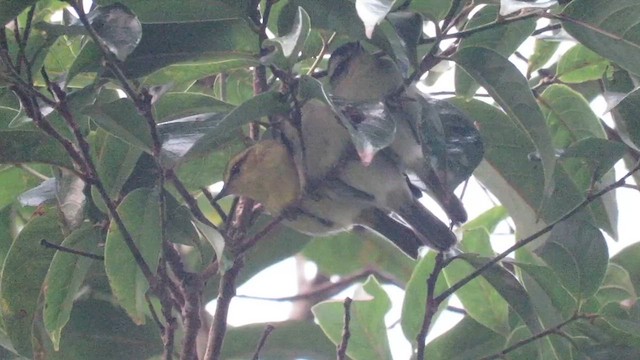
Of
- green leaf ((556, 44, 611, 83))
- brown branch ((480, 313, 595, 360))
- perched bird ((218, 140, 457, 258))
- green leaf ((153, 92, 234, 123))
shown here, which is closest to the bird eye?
Result: perched bird ((218, 140, 457, 258))

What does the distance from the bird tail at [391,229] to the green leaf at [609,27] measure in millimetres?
484

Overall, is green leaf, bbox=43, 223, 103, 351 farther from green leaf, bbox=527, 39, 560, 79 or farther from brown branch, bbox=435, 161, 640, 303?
green leaf, bbox=527, 39, 560, 79

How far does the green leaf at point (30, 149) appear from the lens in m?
1.07

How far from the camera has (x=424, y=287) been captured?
4.47 ft

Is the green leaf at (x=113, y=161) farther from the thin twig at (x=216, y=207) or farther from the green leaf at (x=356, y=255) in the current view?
the green leaf at (x=356, y=255)

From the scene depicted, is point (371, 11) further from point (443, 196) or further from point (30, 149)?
point (30, 149)

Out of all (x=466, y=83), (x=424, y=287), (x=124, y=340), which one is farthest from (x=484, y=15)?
(x=124, y=340)

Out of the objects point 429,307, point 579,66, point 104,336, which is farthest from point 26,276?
point 579,66

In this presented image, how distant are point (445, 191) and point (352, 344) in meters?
0.42

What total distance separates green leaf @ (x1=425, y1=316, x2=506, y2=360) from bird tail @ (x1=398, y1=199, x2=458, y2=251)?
176 mm

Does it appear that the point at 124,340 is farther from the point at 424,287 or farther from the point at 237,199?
the point at 424,287

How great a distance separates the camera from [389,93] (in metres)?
1.23

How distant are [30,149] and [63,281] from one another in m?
0.20

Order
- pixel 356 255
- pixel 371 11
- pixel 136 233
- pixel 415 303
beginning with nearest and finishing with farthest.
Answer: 1. pixel 371 11
2. pixel 136 233
3. pixel 415 303
4. pixel 356 255
